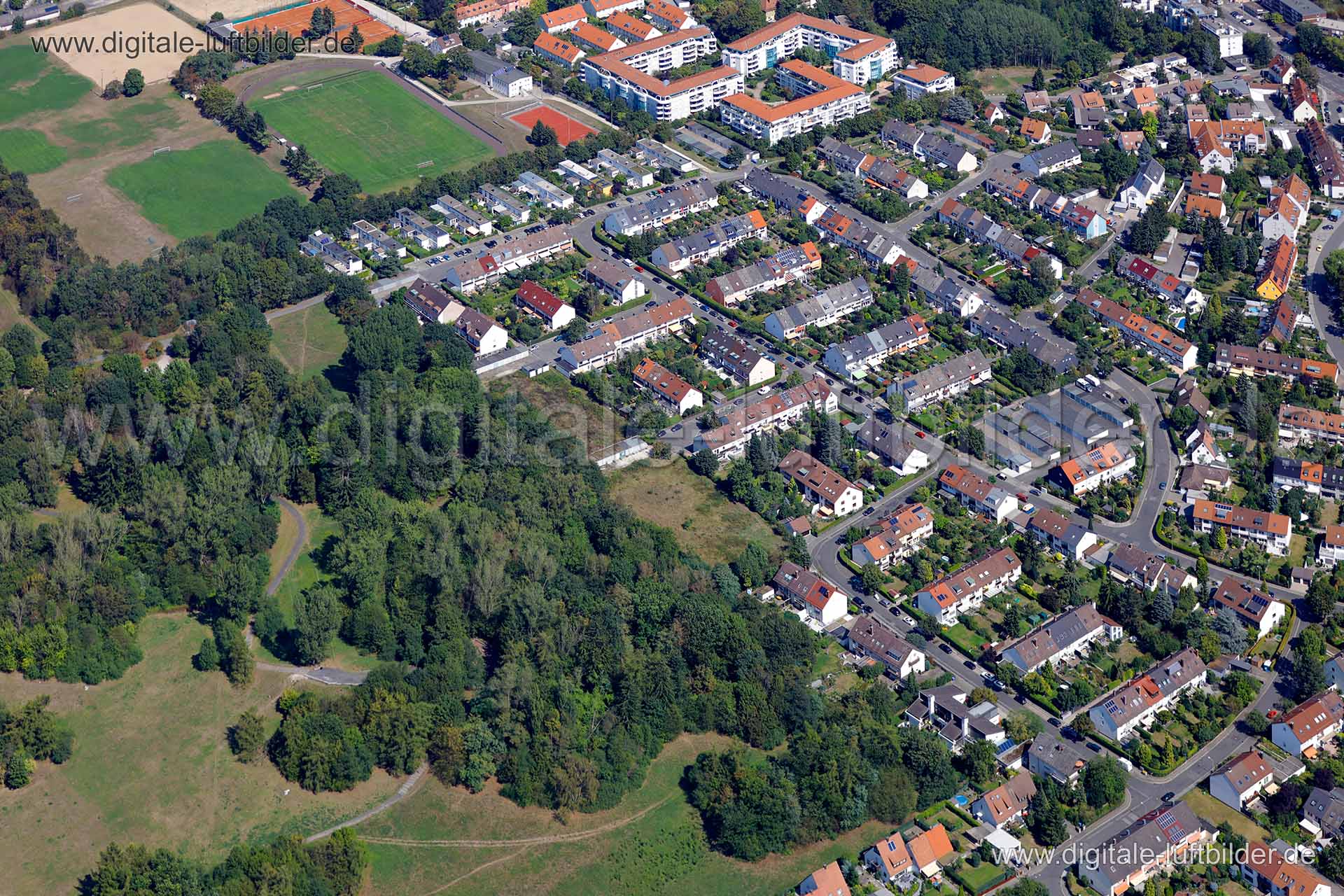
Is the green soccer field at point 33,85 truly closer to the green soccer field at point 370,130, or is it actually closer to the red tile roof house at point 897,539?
the green soccer field at point 370,130

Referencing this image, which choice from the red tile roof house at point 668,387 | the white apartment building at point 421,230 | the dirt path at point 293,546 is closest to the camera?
the dirt path at point 293,546

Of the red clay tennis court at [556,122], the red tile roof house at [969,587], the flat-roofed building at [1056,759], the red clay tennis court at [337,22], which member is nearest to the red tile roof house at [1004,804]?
the flat-roofed building at [1056,759]

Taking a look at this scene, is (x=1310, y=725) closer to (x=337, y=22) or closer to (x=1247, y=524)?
(x=1247, y=524)

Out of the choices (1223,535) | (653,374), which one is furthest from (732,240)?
(1223,535)

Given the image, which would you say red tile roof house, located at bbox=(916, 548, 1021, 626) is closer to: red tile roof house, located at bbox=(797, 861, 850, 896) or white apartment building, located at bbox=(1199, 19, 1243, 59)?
red tile roof house, located at bbox=(797, 861, 850, 896)

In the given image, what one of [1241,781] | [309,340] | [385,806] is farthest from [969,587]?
[309,340]

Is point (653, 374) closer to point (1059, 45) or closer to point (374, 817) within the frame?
point (374, 817)

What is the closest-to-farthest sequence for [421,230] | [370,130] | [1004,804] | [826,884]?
[826,884] < [1004,804] < [421,230] < [370,130]
